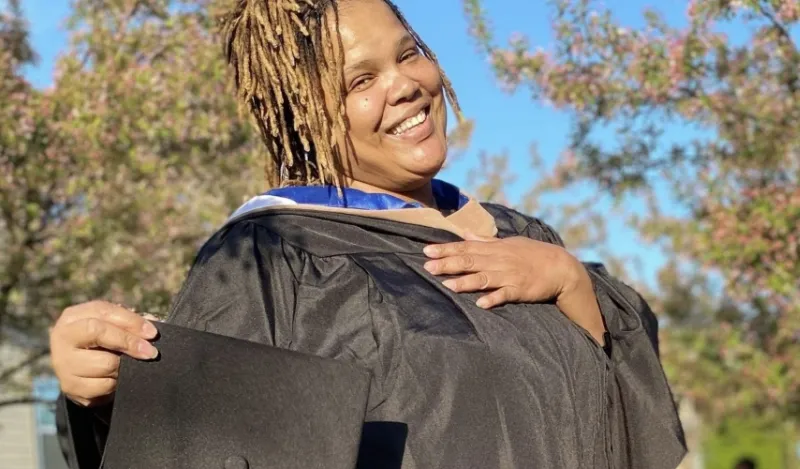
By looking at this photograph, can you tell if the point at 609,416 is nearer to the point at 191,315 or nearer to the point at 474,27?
the point at 191,315

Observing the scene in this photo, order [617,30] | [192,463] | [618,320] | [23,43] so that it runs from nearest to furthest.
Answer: [192,463]
[618,320]
[617,30]
[23,43]

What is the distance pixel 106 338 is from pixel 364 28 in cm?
88

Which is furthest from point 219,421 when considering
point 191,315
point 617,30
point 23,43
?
point 23,43

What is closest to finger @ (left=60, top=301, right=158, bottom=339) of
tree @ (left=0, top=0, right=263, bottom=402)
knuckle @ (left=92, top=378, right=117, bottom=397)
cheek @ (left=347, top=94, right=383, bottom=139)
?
knuckle @ (left=92, top=378, right=117, bottom=397)

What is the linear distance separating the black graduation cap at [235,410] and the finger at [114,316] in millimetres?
44

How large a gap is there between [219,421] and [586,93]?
442cm

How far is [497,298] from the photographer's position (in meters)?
2.08

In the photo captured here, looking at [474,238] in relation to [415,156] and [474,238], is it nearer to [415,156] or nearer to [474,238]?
[474,238]

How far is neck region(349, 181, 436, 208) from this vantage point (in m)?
2.36

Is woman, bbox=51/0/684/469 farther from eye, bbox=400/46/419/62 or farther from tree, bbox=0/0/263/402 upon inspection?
tree, bbox=0/0/263/402

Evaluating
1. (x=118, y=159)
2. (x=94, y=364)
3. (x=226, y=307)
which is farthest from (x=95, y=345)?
(x=118, y=159)

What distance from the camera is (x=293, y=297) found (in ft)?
6.43

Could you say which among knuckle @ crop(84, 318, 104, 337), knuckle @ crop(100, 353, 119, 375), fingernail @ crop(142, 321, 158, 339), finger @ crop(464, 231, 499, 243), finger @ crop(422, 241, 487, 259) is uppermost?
finger @ crop(464, 231, 499, 243)

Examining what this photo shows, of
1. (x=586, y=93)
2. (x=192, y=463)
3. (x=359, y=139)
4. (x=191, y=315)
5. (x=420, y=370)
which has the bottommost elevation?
(x=192, y=463)
